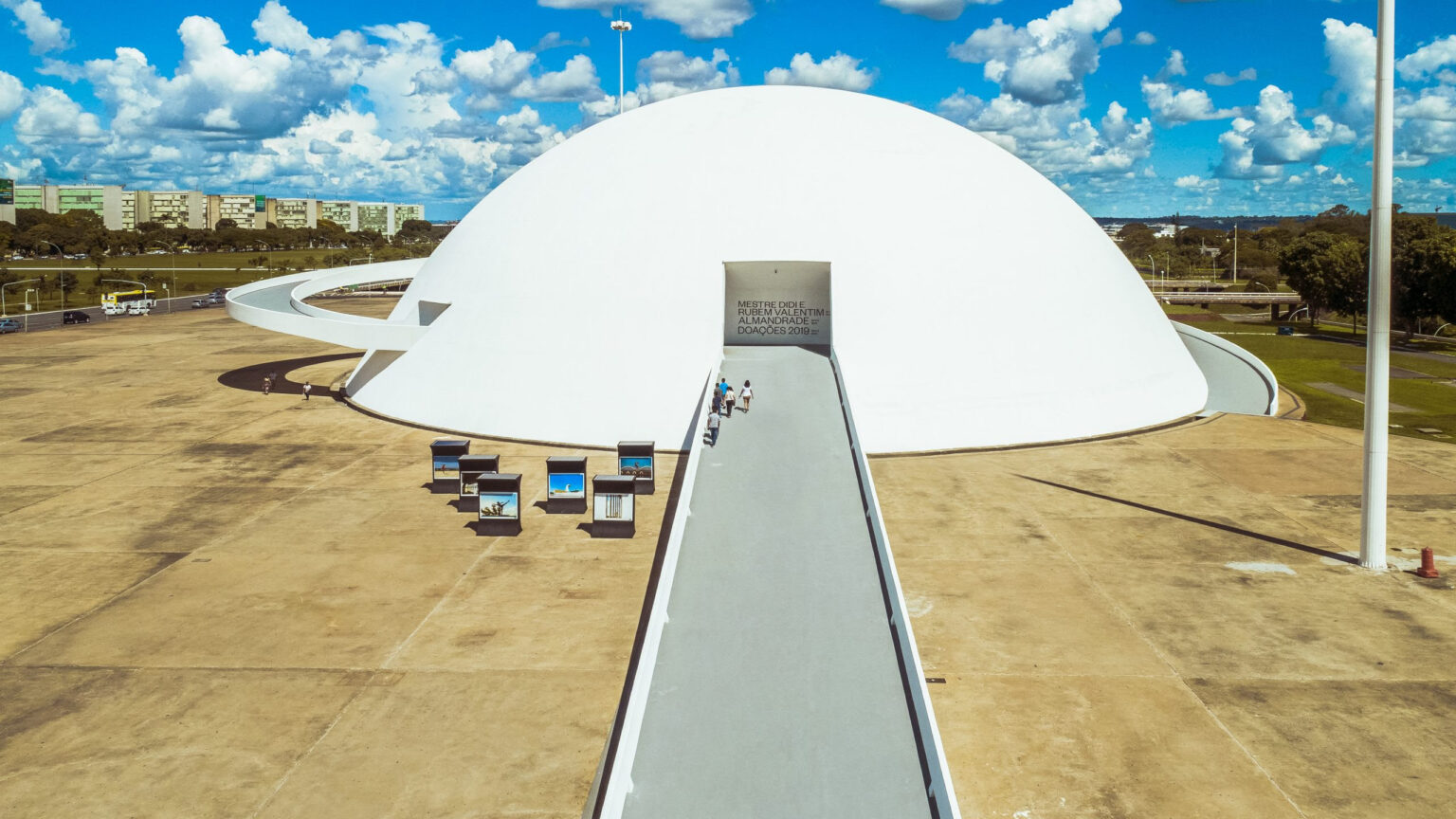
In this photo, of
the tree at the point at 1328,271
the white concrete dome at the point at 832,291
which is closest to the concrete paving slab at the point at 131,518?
the white concrete dome at the point at 832,291

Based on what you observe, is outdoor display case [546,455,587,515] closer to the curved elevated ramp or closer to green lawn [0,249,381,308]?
the curved elevated ramp

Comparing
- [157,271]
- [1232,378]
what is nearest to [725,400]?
[1232,378]

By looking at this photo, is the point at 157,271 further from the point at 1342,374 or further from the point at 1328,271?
the point at 1342,374

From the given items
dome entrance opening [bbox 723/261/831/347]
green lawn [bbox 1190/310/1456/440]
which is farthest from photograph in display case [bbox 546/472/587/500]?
green lawn [bbox 1190/310/1456/440]

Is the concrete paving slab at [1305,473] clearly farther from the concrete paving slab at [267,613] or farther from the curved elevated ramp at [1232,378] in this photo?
the concrete paving slab at [267,613]

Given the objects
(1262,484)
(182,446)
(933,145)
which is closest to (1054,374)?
(1262,484)
